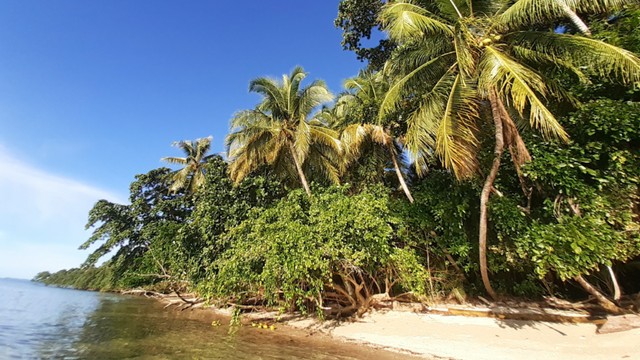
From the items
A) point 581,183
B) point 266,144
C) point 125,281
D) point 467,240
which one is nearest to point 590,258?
point 581,183

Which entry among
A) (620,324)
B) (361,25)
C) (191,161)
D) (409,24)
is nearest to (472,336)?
(620,324)

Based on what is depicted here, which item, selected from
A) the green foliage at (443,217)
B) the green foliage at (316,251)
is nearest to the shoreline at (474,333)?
the green foliage at (316,251)

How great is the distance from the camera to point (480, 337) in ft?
33.4

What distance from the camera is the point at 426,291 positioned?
44.1 feet

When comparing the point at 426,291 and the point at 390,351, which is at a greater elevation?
the point at 426,291

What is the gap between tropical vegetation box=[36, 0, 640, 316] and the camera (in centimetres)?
877

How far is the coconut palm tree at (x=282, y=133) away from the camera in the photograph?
16375 millimetres

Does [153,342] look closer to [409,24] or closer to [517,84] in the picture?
[409,24]

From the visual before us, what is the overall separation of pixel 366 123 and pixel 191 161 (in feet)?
64.9

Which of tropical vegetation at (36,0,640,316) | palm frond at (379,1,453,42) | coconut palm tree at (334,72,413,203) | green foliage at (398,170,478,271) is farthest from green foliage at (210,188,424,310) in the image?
palm frond at (379,1,453,42)

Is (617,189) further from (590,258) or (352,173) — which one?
(352,173)

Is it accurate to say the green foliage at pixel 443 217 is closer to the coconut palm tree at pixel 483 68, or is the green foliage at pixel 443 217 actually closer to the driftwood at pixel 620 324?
the coconut palm tree at pixel 483 68

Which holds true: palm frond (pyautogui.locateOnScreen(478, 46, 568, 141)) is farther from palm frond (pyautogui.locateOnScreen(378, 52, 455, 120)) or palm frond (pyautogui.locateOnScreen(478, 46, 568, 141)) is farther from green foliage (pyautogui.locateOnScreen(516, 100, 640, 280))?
palm frond (pyautogui.locateOnScreen(378, 52, 455, 120))

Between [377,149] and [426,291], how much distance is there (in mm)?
7082
